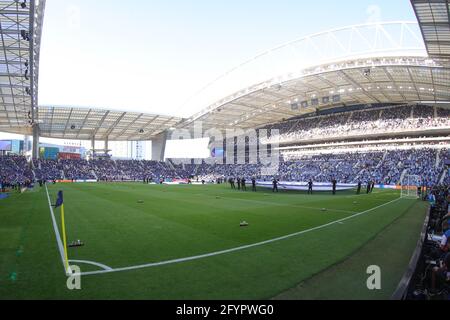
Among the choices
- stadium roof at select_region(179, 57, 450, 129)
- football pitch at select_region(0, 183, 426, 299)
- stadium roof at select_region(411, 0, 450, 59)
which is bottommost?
football pitch at select_region(0, 183, 426, 299)

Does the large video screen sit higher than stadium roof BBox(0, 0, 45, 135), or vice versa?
stadium roof BBox(0, 0, 45, 135)

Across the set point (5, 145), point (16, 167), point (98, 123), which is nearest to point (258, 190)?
point (98, 123)

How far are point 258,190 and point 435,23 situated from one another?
2242 cm

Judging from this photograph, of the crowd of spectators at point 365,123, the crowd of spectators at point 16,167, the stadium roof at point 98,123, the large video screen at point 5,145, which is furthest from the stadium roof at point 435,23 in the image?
the large video screen at point 5,145

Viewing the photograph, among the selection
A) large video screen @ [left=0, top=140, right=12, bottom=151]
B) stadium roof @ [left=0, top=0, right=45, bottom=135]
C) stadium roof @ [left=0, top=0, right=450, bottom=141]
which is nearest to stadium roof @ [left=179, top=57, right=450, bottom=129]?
stadium roof @ [left=0, top=0, right=450, bottom=141]

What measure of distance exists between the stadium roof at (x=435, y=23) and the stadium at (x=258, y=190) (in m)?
0.16

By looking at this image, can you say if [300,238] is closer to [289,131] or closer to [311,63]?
A: [311,63]

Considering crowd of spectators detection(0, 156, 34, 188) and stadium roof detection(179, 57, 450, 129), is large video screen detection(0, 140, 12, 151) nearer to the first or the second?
crowd of spectators detection(0, 156, 34, 188)

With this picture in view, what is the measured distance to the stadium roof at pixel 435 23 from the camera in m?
19.8

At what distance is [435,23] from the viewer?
880 inches

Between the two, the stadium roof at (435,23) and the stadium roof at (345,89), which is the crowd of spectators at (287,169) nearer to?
the stadium roof at (345,89)

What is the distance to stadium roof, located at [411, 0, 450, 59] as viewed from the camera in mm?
19812

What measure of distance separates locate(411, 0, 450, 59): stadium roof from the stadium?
0.16 meters

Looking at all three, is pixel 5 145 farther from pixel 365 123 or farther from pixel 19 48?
pixel 365 123
